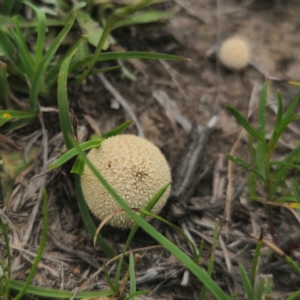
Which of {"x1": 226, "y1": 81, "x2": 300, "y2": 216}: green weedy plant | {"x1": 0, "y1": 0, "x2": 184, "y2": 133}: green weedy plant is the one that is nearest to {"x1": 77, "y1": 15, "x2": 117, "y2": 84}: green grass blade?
{"x1": 0, "y1": 0, "x2": 184, "y2": 133}: green weedy plant

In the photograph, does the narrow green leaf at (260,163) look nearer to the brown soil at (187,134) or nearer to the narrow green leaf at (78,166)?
the brown soil at (187,134)

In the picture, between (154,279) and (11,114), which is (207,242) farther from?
(11,114)

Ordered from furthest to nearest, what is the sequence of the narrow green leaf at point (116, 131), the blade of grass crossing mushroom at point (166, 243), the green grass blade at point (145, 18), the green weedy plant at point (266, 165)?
the green grass blade at point (145, 18) → the narrow green leaf at point (116, 131) → the green weedy plant at point (266, 165) → the blade of grass crossing mushroom at point (166, 243)

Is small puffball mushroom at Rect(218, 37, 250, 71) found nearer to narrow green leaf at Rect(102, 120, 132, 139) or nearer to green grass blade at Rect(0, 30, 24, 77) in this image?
narrow green leaf at Rect(102, 120, 132, 139)

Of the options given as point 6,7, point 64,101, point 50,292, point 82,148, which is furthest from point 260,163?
point 6,7

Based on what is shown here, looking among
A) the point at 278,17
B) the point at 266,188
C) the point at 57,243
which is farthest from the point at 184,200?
the point at 278,17

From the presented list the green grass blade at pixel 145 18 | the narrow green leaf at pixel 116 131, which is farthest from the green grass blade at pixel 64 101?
the green grass blade at pixel 145 18
